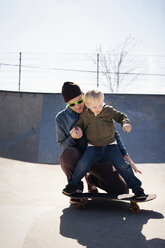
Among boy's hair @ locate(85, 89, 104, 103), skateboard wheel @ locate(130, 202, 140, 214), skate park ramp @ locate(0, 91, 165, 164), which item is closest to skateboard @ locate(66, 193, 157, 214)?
skateboard wheel @ locate(130, 202, 140, 214)

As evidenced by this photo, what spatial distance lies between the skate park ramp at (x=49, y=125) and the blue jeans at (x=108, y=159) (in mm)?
3939

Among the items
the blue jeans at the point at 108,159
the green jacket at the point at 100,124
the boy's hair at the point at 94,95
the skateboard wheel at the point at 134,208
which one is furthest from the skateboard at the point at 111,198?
the boy's hair at the point at 94,95

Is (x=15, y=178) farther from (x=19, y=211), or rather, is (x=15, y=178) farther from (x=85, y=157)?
(x=85, y=157)

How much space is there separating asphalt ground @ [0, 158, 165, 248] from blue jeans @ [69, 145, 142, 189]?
1.15 ft

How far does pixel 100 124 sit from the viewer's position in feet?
9.64

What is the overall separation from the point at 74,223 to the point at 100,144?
2.85 ft

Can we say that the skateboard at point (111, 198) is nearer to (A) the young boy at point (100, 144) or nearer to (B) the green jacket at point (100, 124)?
(A) the young boy at point (100, 144)

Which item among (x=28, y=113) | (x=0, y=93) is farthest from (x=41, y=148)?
(x=0, y=93)

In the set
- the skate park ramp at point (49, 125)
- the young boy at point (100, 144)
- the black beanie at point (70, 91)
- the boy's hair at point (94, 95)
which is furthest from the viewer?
the skate park ramp at point (49, 125)

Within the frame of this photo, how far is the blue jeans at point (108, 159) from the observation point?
9.30ft

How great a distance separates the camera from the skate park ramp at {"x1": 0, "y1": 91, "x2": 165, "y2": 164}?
7213 millimetres

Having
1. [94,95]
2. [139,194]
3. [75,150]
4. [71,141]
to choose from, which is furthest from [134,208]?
[94,95]

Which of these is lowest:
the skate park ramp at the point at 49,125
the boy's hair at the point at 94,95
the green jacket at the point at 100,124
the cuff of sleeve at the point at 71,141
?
the skate park ramp at the point at 49,125

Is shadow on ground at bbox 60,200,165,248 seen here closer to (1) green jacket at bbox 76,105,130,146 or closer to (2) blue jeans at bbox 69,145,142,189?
(2) blue jeans at bbox 69,145,142,189
